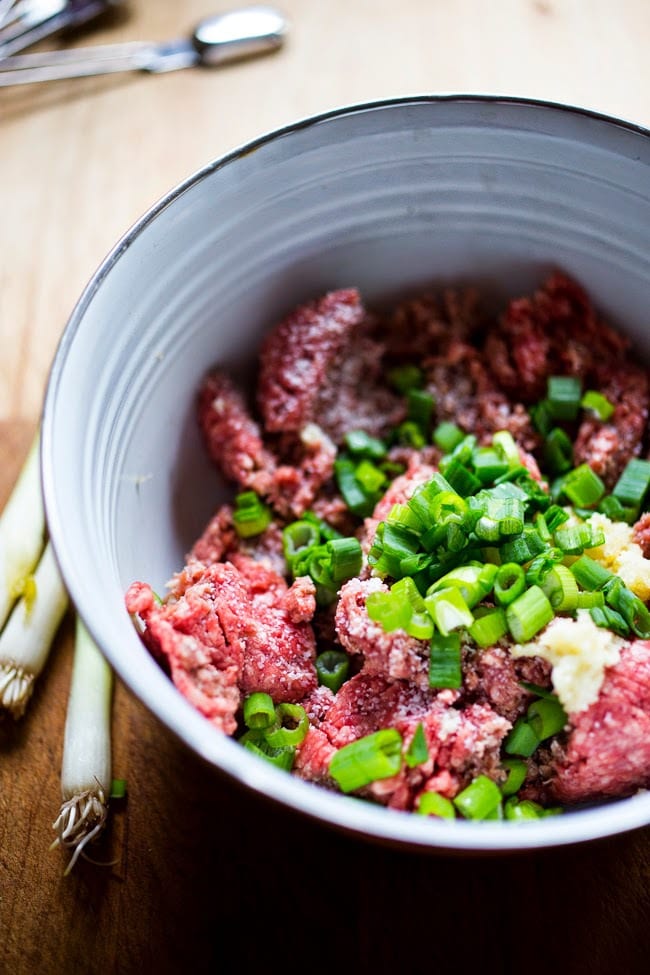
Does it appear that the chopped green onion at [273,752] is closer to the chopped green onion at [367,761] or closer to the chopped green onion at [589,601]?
the chopped green onion at [367,761]

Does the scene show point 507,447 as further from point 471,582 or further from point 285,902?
point 285,902

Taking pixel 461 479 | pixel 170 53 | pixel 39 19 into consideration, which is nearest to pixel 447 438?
pixel 461 479

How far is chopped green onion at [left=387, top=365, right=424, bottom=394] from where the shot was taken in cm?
286

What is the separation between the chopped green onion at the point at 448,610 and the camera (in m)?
2.04

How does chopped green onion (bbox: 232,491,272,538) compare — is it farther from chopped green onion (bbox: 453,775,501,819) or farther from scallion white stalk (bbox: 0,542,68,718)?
chopped green onion (bbox: 453,775,501,819)

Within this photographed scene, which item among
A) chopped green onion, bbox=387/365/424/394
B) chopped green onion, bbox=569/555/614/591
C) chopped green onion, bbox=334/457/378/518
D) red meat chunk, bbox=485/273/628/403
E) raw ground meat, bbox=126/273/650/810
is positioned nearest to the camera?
raw ground meat, bbox=126/273/650/810

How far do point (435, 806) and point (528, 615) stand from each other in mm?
471

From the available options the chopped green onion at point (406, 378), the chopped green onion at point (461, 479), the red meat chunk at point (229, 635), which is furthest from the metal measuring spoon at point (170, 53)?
the red meat chunk at point (229, 635)

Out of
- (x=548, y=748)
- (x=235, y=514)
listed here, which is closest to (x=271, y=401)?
(x=235, y=514)

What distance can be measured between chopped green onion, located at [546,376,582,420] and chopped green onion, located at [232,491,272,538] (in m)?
0.92

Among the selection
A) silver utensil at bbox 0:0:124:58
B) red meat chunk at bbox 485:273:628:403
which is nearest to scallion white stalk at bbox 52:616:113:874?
red meat chunk at bbox 485:273:628:403

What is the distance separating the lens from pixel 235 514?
260cm

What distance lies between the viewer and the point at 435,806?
1.88m

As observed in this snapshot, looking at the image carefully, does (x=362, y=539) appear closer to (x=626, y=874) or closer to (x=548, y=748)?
(x=548, y=748)
